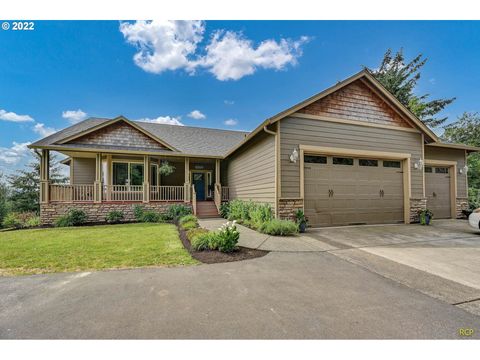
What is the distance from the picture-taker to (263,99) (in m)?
17.3

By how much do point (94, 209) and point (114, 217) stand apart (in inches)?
44.8

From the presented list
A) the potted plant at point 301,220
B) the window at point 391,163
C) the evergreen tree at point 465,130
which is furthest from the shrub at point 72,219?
the evergreen tree at point 465,130

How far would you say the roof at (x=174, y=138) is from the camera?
10.7 metres

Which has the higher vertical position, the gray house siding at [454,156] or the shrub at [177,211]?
the gray house siding at [454,156]

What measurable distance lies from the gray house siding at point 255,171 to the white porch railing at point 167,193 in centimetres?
308

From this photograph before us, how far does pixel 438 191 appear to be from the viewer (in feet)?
34.6

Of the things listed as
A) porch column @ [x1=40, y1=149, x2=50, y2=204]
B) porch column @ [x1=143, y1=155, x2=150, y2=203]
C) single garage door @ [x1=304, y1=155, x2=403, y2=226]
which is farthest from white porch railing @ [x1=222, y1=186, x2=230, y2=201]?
porch column @ [x1=40, y1=149, x2=50, y2=204]

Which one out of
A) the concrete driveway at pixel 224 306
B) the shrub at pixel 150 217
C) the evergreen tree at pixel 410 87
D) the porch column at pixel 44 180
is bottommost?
the shrub at pixel 150 217

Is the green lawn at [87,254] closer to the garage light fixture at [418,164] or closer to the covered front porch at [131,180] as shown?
the covered front porch at [131,180]

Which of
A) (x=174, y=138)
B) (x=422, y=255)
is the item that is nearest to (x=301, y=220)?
(x=422, y=255)

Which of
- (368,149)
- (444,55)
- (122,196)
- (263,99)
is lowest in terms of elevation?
(122,196)
